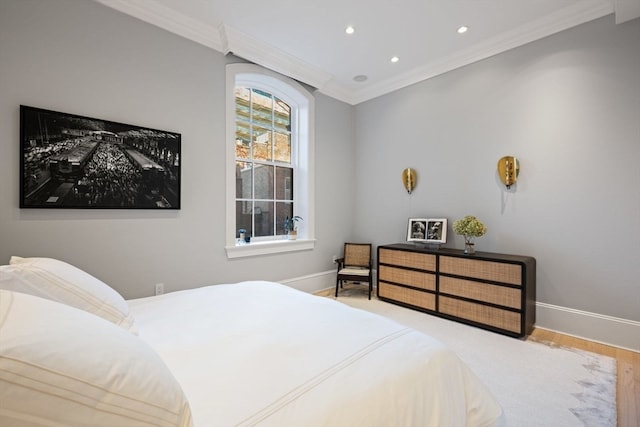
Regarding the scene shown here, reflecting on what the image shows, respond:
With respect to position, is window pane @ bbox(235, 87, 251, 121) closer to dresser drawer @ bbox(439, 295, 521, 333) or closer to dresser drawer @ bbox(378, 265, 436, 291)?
dresser drawer @ bbox(378, 265, 436, 291)

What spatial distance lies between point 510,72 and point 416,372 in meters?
3.42

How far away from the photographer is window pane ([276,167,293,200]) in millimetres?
3953

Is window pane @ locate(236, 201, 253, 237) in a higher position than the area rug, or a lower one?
higher

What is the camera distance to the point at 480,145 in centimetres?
329

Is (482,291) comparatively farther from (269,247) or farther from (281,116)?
(281,116)

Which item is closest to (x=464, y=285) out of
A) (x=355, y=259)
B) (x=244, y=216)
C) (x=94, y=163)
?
(x=355, y=259)

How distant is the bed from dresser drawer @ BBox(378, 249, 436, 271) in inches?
77.2

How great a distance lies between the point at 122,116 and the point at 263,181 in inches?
66.3

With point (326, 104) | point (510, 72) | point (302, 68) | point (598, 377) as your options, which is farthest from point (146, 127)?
point (598, 377)

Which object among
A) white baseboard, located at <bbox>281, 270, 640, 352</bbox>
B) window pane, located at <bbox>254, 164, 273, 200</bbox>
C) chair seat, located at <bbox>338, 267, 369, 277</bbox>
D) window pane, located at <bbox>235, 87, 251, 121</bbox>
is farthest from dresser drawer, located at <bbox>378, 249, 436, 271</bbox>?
window pane, located at <bbox>235, 87, 251, 121</bbox>

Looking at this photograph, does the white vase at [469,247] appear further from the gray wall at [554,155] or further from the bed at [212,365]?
the bed at [212,365]

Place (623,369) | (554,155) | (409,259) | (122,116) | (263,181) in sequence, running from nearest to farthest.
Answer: (623,369), (122,116), (554,155), (409,259), (263,181)

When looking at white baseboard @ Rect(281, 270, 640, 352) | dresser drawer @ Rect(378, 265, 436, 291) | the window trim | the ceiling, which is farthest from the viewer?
dresser drawer @ Rect(378, 265, 436, 291)

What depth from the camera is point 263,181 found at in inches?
149
